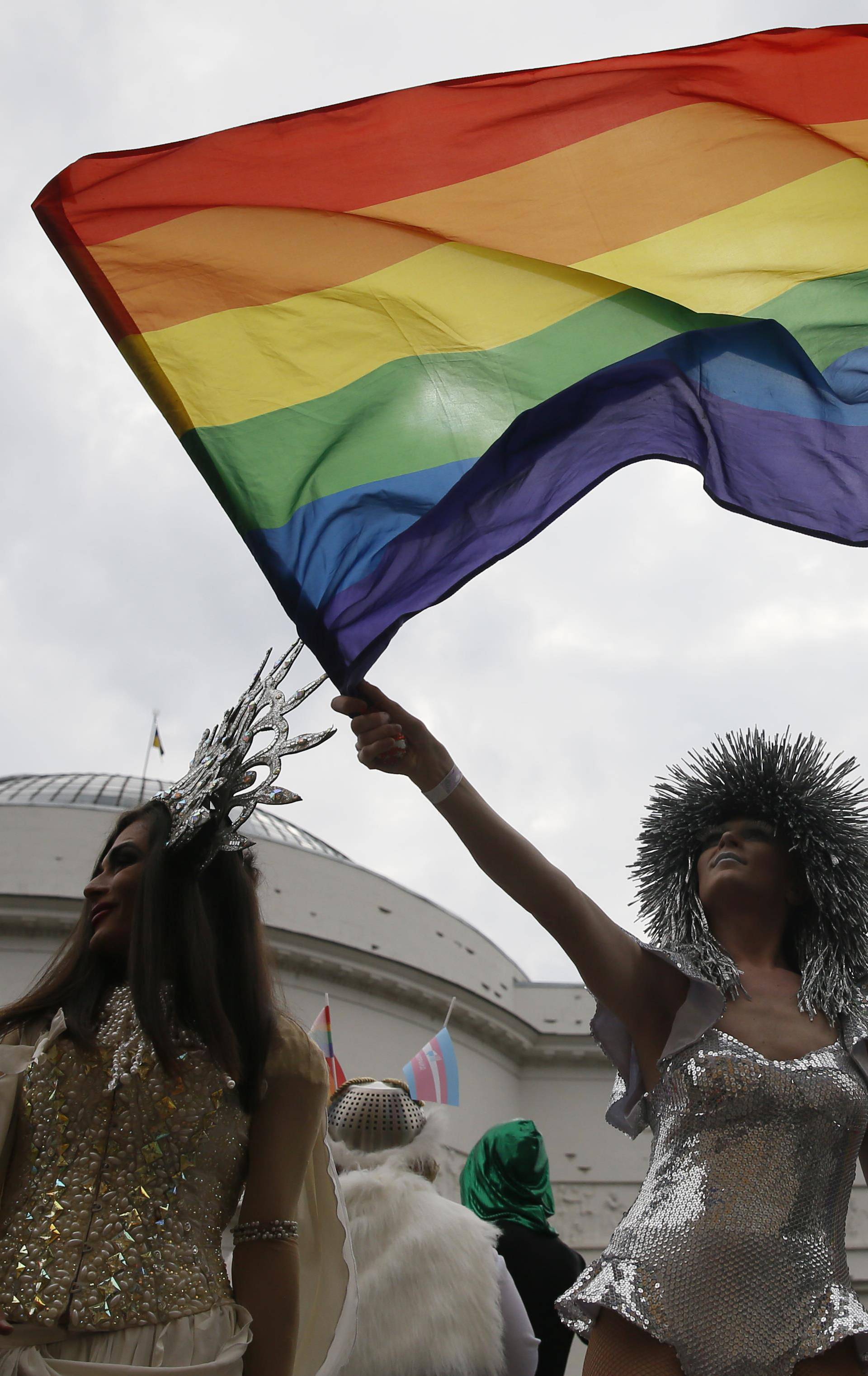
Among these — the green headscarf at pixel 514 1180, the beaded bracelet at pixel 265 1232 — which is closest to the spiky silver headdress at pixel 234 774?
the beaded bracelet at pixel 265 1232

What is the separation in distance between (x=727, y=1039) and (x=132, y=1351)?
1.31m

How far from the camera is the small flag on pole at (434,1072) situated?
908 centimetres

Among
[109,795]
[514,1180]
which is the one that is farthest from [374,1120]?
[109,795]

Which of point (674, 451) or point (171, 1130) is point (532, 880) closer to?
point (171, 1130)

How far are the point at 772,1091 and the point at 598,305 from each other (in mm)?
1993

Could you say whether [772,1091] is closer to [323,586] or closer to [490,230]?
[323,586]

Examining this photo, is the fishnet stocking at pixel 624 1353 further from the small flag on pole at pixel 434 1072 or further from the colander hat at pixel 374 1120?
the small flag on pole at pixel 434 1072

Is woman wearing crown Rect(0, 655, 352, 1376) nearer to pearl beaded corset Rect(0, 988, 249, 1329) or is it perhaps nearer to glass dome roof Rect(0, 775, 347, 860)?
pearl beaded corset Rect(0, 988, 249, 1329)

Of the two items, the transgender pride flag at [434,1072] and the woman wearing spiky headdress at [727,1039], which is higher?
the transgender pride flag at [434,1072]

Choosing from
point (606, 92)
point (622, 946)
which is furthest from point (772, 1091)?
point (606, 92)

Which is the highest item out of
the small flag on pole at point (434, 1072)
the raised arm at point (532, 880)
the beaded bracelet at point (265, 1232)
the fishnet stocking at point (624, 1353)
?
the small flag on pole at point (434, 1072)

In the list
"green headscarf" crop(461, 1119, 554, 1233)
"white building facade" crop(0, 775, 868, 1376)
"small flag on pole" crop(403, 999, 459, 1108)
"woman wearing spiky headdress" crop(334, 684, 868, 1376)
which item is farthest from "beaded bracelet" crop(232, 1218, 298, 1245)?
"white building facade" crop(0, 775, 868, 1376)

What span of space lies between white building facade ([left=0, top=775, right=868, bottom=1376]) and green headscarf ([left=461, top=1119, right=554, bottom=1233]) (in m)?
13.3

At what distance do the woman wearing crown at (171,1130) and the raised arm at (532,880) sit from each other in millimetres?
419
